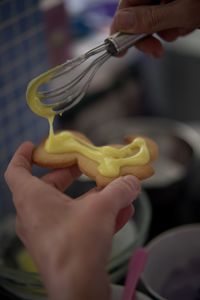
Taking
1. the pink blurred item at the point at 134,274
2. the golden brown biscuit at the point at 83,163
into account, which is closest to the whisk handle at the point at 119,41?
the golden brown biscuit at the point at 83,163

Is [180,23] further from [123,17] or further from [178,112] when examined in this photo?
[178,112]

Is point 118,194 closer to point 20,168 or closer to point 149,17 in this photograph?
point 20,168

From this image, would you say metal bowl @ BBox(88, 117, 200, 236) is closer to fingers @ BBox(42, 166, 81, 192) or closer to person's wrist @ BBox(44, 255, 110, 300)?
fingers @ BBox(42, 166, 81, 192)

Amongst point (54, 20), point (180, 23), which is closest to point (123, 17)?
point (180, 23)

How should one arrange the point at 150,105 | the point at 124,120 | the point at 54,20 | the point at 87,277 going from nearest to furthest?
the point at 87,277, the point at 54,20, the point at 124,120, the point at 150,105

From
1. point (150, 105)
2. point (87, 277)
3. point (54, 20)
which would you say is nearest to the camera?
point (87, 277)

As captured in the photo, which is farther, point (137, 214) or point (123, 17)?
point (137, 214)
